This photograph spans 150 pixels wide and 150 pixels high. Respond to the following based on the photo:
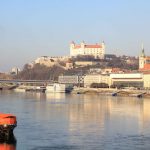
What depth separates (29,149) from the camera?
1900 cm

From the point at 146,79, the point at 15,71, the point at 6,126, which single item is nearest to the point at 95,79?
the point at 146,79

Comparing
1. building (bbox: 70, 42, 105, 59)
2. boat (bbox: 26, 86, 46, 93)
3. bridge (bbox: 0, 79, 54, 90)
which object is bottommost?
boat (bbox: 26, 86, 46, 93)

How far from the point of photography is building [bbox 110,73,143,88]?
91625 millimetres

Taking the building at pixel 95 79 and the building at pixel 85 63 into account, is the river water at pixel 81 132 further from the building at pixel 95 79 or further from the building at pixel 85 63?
the building at pixel 85 63

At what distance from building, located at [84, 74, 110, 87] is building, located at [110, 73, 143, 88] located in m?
1.38

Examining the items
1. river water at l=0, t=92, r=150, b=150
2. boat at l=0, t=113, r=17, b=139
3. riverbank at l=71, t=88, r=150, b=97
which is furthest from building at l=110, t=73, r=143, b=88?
boat at l=0, t=113, r=17, b=139

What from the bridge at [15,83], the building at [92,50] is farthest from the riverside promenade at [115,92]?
the building at [92,50]

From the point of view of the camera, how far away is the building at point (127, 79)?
91.6 m

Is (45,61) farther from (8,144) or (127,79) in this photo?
(8,144)

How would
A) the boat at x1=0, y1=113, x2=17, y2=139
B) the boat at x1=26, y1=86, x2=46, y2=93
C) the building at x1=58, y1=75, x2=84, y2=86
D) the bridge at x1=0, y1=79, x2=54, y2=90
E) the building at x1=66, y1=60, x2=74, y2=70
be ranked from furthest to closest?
the building at x1=66, y1=60, x2=74, y2=70
the building at x1=58, y1=75, x2=84, y2=86
the bridge at x1=0, y1=79, x2=54, y2=90
the boat at x1=26, y1=86, x2=46, y2=93
the boat at x1=0, y1=113, x2=17, y2=139

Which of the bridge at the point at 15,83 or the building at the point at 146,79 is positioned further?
Answer: the bridge at the point at 15,83

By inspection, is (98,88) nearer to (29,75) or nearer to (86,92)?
(86,92)

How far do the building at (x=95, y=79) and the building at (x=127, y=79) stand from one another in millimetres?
1379

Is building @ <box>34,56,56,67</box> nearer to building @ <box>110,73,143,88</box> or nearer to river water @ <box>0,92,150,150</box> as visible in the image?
building @ <box>110,73,143,88</box>
